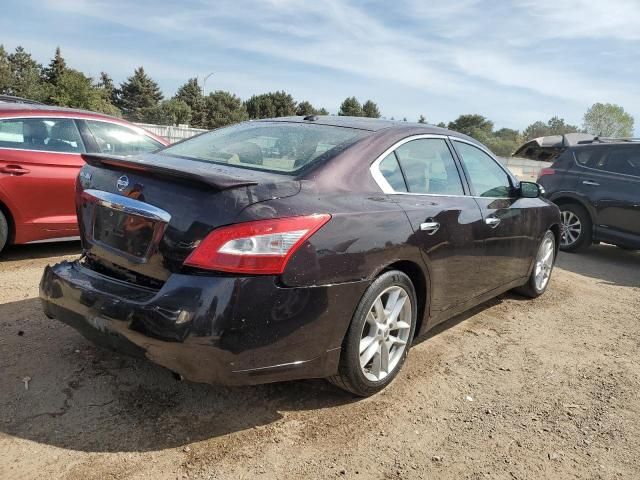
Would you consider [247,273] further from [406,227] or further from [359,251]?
[406,227]

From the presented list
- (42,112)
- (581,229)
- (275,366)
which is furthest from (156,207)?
(581,229)

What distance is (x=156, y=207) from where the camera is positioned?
246cm

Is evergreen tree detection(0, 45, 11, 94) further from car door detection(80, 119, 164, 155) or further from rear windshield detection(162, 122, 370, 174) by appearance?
rear windshield detection(162, 122, 370, 174)

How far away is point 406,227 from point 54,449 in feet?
6.64

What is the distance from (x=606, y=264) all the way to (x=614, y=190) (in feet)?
3.48

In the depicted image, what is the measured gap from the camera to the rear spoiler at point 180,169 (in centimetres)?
238

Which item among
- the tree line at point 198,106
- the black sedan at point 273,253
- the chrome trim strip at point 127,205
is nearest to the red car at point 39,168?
the chrome trim strip at point 127,205

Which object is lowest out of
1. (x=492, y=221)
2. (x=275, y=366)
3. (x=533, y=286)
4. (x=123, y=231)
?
(x=533, y=286)

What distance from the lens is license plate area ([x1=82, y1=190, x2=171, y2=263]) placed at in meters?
2.46

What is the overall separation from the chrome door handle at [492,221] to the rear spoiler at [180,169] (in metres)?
2.00

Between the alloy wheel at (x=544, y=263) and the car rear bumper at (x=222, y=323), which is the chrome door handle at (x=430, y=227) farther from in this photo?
the alloy wheel at (x=544, y=263)

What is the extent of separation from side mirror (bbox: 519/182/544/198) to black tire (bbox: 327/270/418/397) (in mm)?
1987

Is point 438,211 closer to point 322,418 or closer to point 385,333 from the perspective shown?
point 385,333

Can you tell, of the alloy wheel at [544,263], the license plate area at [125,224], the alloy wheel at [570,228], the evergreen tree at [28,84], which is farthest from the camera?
the evergreen tree at [28,84]
